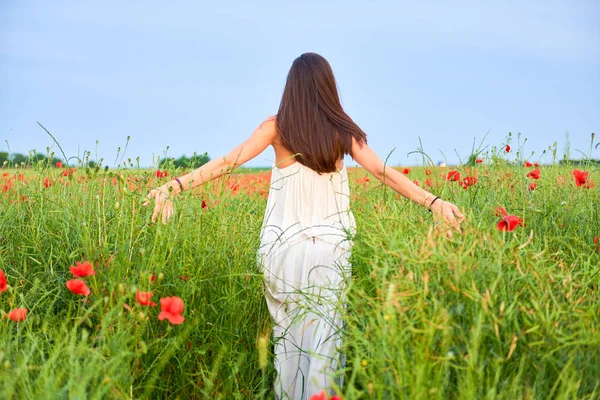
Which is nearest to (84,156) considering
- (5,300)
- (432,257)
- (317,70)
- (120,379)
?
(5,300)

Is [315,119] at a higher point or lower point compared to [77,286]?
higher

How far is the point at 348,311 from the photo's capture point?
9.78 ft

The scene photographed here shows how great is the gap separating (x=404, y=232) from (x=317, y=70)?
1.06 metres

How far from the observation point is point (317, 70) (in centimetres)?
338

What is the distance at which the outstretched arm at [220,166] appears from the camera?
9.51ft

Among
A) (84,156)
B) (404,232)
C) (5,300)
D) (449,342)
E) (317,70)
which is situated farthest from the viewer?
(84,156)

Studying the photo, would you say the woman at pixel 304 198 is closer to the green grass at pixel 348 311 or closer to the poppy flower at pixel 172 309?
the green grass at pixel 348 311

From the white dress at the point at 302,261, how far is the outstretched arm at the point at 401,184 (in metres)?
0.17

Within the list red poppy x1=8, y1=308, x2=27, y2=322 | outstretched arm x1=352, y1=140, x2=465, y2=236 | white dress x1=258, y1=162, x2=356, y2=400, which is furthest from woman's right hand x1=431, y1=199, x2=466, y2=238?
red poppy x1=8, y1=308, x2=27, y2=322

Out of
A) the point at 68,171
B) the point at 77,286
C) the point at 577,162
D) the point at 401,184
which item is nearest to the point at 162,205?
the point at 77,286

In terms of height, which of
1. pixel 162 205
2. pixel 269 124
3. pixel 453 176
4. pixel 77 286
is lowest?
pixel 77 286

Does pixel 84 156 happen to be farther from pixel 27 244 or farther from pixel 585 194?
pixel 585 194

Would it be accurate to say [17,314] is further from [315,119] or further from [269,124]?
[315,119]

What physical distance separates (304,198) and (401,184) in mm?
511
